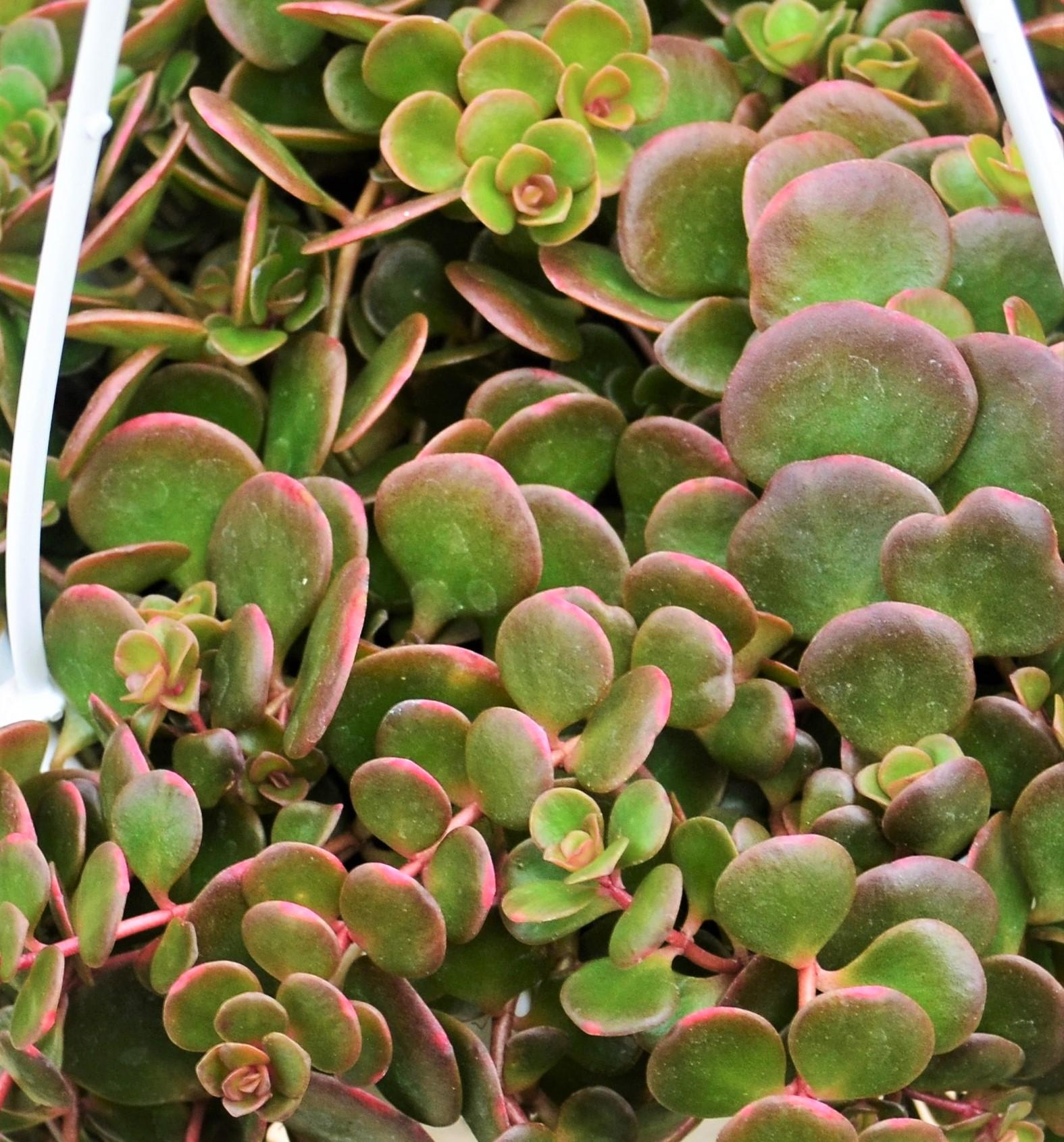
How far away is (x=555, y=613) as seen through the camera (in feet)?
1.43

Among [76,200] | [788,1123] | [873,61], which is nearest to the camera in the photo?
[788,1123]

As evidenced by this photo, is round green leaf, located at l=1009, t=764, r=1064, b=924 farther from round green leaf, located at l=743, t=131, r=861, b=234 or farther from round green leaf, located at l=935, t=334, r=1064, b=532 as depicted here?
round green leaf, located at l=743, t=131, r=861, b=234

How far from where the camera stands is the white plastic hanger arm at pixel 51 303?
478 mm

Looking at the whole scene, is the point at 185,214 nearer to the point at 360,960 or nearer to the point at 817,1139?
the point at 360,960

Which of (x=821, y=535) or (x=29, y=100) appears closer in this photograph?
(x=821, y=535)

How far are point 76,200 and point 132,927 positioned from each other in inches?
11.3

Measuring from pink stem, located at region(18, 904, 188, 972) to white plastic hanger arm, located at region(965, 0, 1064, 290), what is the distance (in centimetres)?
43

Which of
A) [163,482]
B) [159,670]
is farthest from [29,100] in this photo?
[159,670]

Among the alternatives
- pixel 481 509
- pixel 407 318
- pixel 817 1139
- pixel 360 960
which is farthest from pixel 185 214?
pixel 817 1139

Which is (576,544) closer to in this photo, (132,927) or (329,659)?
(329,659)

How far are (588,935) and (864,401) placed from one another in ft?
0.78

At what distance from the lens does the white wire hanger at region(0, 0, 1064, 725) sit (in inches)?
18.7

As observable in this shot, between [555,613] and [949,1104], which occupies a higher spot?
[555,613]

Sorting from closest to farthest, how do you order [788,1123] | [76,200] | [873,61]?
[788,1123] < [76,200] < [873,61]
